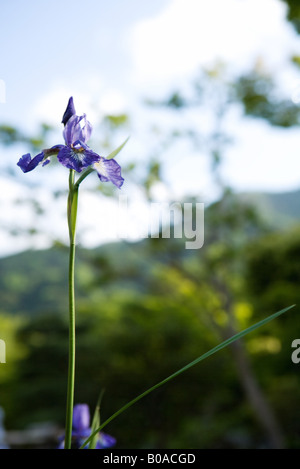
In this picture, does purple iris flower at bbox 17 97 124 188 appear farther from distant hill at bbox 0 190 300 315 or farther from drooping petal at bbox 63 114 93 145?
distant hill at bbox 0 190 300 315

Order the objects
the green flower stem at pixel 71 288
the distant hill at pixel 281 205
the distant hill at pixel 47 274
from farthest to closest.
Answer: the distant hill at pixel 281 205 < the distant hill at pixel 47 274 < the green flower stem at pixel 71 288

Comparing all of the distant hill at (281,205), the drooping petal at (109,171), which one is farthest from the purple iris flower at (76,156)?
the distant hill at (281,205)

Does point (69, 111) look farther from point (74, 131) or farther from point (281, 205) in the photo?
point (281, 205)

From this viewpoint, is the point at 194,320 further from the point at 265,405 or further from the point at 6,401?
the point at 6,401

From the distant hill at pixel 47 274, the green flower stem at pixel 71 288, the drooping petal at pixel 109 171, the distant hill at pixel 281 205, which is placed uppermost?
the distant hill at pixel 281 205

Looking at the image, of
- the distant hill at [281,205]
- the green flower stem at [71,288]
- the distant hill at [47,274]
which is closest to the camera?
the green flower stem at [71,288]

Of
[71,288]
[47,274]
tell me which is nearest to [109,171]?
[71,288]

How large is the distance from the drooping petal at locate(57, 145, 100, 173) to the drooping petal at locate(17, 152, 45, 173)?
23 mm

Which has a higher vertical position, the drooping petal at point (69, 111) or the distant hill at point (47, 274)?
the distant hill at point (47, 274)

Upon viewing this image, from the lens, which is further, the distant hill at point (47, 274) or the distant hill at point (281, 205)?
the distant hill at point (281, 205)

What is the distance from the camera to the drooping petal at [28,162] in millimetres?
609

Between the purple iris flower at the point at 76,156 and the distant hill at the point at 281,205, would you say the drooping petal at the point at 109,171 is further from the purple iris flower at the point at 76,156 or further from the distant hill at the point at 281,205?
the distant hill at the point at 281,205

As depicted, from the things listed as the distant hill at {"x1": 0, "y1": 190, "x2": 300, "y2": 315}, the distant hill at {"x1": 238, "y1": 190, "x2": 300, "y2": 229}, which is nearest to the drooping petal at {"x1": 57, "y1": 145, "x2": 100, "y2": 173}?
the distant hill at {"x1": 0, "y1": 190, "x2": 300, "y2": 315}

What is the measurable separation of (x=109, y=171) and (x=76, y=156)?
0.13 ft
